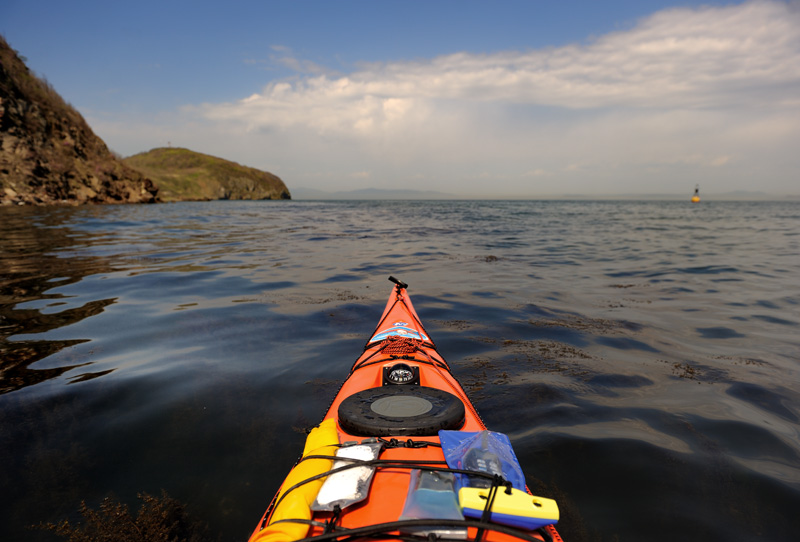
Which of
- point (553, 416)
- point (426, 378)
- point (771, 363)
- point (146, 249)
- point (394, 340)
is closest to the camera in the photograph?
point (426, 378)

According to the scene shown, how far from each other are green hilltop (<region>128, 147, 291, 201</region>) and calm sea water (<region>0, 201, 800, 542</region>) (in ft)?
250

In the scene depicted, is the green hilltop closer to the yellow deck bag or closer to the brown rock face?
the brown rock face

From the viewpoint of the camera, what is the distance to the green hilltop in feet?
265

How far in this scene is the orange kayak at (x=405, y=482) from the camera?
1529 millimetres

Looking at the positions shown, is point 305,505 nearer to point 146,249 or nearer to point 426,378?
point 426,378

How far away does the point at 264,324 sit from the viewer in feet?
21.3

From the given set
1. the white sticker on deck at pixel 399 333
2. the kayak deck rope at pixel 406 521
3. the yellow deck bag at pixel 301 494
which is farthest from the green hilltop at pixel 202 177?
the kayak deck rope at pixel 406 521

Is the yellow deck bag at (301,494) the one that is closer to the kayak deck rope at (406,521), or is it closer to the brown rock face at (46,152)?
the kayak deck rope at (406,521)

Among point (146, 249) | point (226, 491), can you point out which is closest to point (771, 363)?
point (226, 491)

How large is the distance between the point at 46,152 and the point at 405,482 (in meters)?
46.1

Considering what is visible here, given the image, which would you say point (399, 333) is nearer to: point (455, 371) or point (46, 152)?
point (455, 371)

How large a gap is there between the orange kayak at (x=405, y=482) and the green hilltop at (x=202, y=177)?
82.0 meters

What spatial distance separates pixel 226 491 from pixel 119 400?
6.39 ft

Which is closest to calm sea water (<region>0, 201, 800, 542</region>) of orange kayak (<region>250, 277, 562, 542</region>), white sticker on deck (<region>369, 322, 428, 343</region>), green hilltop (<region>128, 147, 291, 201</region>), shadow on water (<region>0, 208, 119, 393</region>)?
shadow on water (<region>0, 208, 119, 393</region>)
